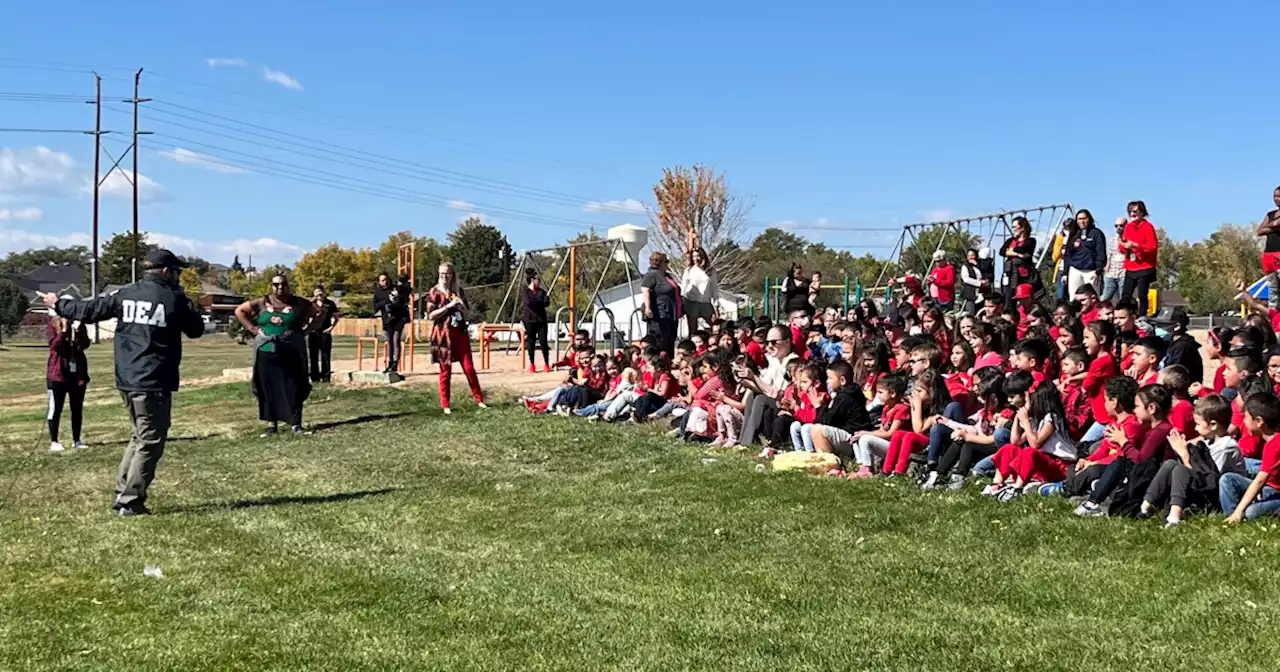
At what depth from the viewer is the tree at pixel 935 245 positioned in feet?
88.9

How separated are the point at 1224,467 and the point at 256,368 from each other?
33.5ft

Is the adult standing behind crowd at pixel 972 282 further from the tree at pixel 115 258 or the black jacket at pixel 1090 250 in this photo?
the tree at pixel 115 258

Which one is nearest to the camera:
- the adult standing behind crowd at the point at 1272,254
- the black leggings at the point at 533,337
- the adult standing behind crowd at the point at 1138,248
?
the adult standing behind crowd at the point at 1272,254

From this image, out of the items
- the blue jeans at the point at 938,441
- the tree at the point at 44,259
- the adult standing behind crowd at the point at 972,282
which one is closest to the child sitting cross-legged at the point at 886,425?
the blue jeans at the point at 938,441

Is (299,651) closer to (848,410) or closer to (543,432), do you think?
(848,410)

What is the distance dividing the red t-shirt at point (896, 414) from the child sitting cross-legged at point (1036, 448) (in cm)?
117

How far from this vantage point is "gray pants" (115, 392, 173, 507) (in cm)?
881

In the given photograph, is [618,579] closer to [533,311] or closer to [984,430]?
[984,430]

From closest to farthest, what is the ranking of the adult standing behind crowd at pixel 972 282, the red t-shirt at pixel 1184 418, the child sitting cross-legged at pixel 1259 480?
the child sitting cross-legged at pixel 1259 480 → the red t-shirt at pixel 1184 418 → the adult standing behind crowd at pixel 972 282

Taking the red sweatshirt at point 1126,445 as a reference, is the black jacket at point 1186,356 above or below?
above

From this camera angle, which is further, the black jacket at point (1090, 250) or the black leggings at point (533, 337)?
the black leggings at point (533, 337)

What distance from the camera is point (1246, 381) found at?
8.52 meters

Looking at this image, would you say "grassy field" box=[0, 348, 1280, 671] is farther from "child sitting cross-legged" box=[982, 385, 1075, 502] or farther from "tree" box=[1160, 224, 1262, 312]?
"tree" box=[1160, 224, 1262, 312]

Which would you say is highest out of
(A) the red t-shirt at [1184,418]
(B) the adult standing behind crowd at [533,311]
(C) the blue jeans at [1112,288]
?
(C) the blue jeans at [1112,288]
